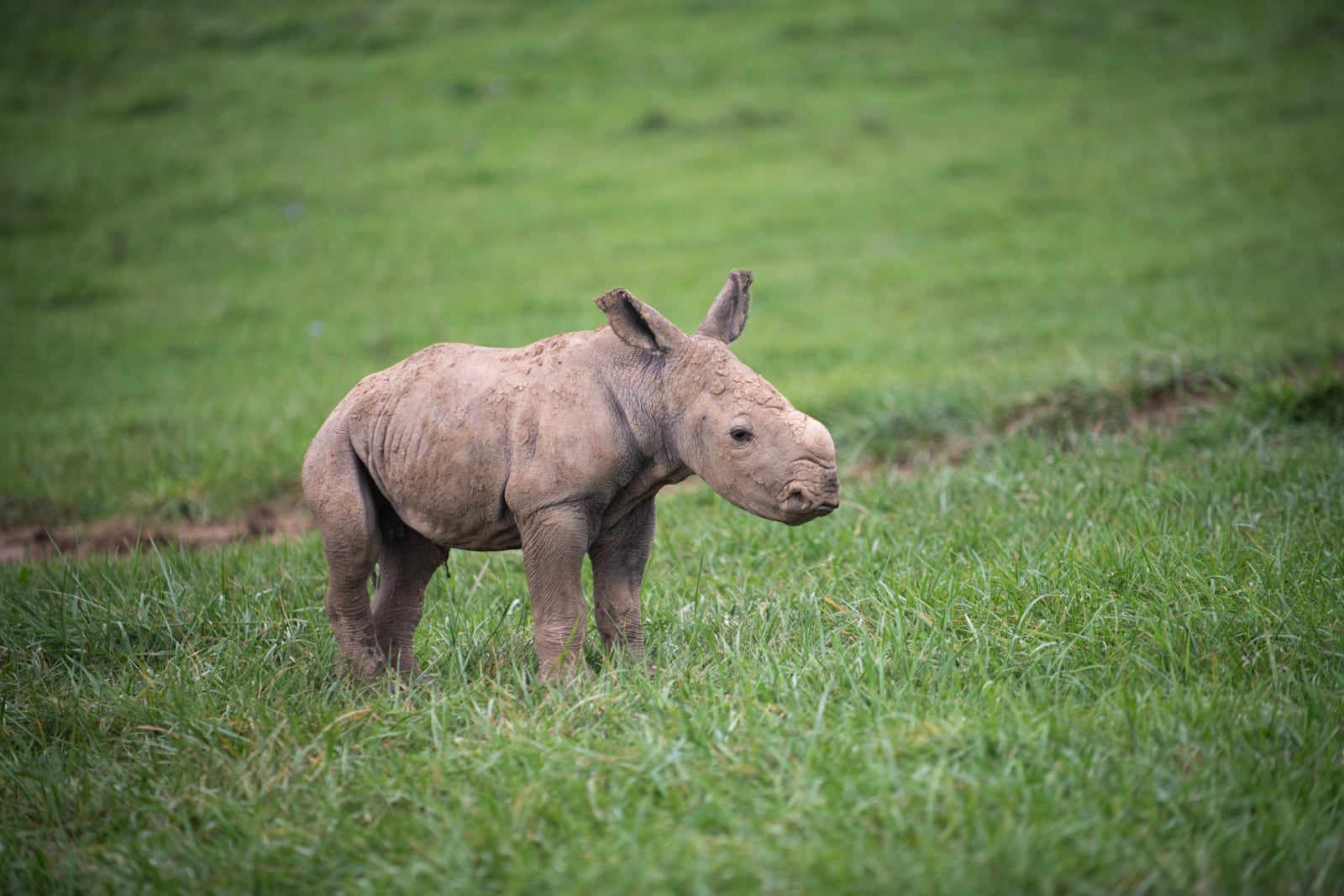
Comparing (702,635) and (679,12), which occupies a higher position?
(679,12)

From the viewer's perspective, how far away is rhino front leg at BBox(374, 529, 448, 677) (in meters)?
4.50

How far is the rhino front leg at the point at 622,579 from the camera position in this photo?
14.1ft

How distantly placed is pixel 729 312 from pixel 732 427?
595 millimetres

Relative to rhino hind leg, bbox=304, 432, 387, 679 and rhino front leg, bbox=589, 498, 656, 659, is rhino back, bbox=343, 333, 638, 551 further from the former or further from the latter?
rhino front leg, bbox=589, 498, 656, 659

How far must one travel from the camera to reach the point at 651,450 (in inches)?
160

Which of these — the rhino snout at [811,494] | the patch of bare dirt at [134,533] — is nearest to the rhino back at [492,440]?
the rhino snout at [811,494]

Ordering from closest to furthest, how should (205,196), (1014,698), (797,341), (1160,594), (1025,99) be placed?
1. (1014,698)
2. (1160,594)
3. (797,341)
4. (205,196)
5. (1025,99)

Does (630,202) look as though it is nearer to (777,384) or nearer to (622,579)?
(777,384)

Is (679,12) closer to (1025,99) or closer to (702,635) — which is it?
(1025,99)

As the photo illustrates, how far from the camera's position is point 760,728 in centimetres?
364

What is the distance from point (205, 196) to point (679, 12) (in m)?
8.74

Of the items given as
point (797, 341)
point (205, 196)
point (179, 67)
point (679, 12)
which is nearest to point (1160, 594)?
point (797, 341)

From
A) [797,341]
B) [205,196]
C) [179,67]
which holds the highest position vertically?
[179,67]

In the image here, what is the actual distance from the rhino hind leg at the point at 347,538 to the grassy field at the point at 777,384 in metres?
0.21
